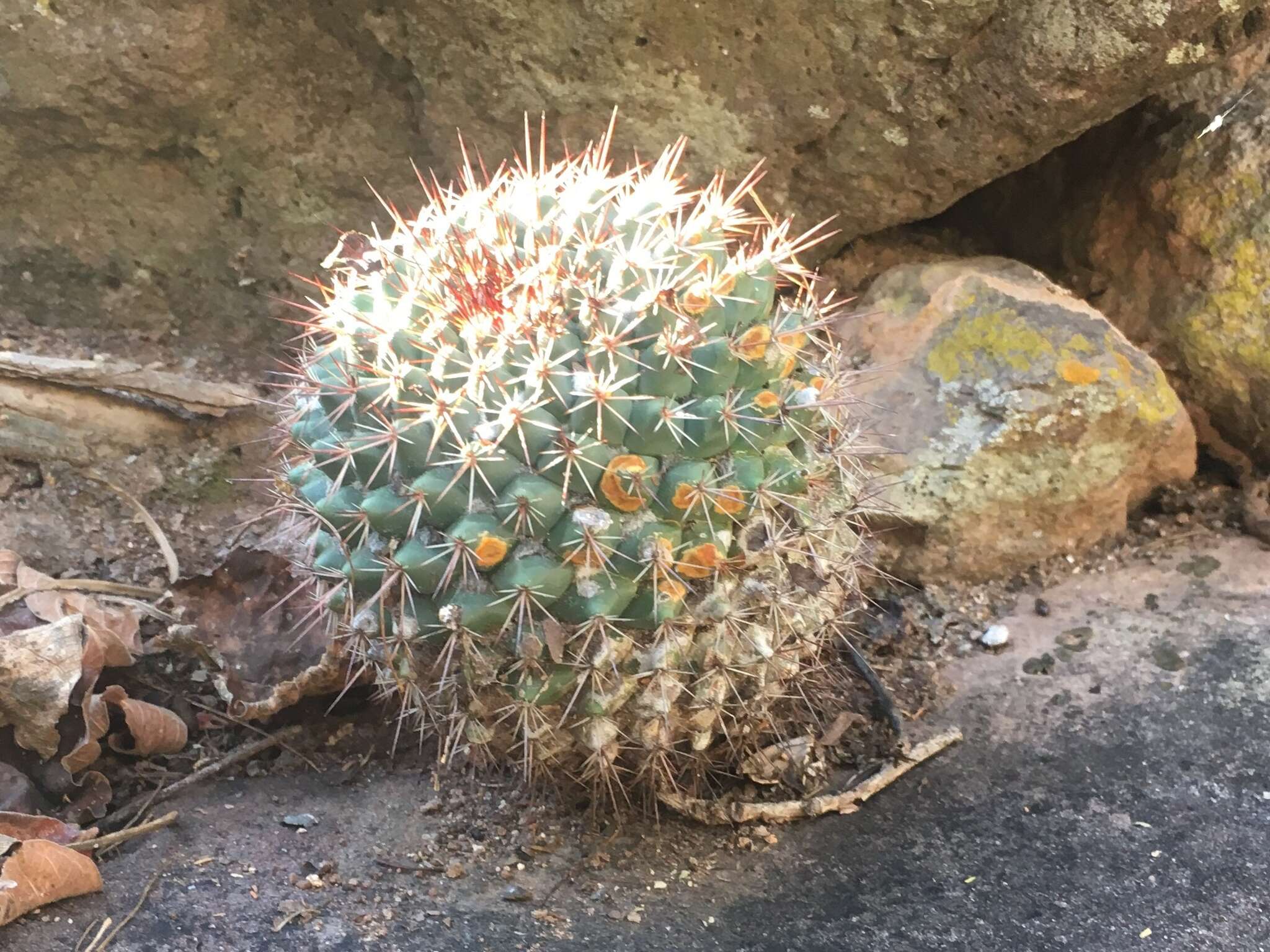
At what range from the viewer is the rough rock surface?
192 centimetres

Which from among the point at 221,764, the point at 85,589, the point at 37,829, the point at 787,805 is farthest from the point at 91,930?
the point at 787,805

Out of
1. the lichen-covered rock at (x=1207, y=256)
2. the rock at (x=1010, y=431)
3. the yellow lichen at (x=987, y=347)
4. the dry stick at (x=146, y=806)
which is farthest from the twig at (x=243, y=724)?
the lichen-covered rock at (x=1207, y=256)

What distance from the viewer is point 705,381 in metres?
1.31

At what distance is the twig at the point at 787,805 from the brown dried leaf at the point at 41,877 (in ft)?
2.53

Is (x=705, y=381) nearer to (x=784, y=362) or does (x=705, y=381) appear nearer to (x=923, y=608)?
(x=784, y=362)

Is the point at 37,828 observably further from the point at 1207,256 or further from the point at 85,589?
the point at 1207,256

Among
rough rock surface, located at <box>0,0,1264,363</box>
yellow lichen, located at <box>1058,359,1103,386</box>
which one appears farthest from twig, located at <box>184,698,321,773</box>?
yellow lichen, located at <box>1058,359,1103,386</box>

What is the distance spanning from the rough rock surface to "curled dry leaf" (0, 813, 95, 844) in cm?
125

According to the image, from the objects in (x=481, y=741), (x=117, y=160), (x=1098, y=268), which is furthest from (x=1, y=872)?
(x=1098, y=268)

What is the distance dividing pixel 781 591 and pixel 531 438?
42 centimetres

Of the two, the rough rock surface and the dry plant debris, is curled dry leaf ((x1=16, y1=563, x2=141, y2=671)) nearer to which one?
the dry plant debris

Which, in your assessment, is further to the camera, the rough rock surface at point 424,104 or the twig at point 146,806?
the rough rock surface at point 424,104

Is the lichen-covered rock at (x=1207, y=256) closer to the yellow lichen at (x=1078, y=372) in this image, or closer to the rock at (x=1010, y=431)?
the rock at (x=1010, y=431)

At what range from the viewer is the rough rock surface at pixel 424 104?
75.4 inches
